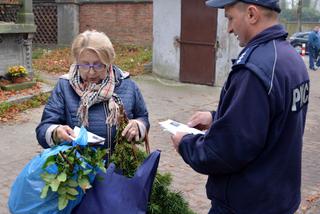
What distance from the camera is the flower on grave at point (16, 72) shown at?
29.6 ft

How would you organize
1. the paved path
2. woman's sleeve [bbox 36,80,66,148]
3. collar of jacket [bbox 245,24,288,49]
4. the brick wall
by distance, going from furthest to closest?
the brick wall → the paved path → woman's sleeve [bbox 36,80,66,148] → collar of jacket [bbox 245,24,288,49]

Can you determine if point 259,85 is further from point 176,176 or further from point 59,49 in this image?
point 59,49

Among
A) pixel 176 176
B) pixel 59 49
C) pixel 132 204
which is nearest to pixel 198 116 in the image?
pixel 132 204

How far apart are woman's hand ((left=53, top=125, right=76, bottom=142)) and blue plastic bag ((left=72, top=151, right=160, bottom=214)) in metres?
0.32

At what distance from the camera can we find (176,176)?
18.0ft

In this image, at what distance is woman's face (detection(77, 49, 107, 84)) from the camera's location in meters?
2.73

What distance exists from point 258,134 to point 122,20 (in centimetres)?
1424

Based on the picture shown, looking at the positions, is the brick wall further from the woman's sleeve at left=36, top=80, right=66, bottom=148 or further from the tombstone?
the woman's sleeve at left=36, top=80, right=66, bottom=148

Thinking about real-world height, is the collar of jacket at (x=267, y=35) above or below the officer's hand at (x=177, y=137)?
above

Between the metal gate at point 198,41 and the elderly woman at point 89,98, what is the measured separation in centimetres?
818

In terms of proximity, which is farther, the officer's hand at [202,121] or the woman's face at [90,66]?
the woman's face at [90,66]

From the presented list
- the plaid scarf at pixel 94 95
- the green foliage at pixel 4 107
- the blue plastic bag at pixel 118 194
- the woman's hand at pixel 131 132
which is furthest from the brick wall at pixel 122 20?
the blue plastic bag at pixel 118 194

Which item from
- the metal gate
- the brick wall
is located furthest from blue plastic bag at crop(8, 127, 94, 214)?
the brick wall

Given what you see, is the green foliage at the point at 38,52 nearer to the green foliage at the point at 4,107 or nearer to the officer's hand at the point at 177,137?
the green foliage at the point at 4,107
